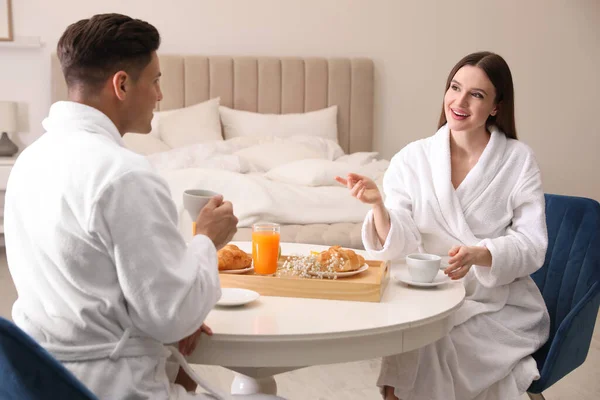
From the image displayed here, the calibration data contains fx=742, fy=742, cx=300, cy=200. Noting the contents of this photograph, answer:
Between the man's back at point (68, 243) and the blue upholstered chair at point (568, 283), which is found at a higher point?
the man's back at point (68, 243)

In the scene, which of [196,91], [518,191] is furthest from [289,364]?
[196,91]

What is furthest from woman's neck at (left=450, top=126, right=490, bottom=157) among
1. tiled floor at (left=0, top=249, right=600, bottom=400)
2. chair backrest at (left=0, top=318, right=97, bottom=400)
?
chair backrest at (left=0, top=318, right=97, bottom=400)

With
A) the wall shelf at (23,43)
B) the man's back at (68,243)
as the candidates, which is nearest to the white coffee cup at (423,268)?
the man's back at (68,243)

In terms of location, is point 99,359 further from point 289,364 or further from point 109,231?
point 289,364


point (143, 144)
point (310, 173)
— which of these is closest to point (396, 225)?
point (310, 173)

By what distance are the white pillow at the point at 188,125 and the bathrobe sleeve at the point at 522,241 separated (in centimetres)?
289

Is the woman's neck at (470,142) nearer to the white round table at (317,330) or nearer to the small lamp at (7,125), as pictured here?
the white round table at (317,330)

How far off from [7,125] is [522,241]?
12.2 ft

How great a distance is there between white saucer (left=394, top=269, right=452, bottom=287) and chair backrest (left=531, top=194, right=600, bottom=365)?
1.43 feet

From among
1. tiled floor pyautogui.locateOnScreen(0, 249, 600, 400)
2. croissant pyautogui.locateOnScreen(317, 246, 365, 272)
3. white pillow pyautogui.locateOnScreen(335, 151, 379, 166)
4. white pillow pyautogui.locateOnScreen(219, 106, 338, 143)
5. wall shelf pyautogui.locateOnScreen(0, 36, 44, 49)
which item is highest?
wall shelf pyautogui.locateOnScreen(0, 36, 44, 49)

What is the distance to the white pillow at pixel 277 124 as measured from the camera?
16.2ft

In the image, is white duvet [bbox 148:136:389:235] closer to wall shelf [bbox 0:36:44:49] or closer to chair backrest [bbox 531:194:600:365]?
chair backrest [bbox 531:194:600:365]

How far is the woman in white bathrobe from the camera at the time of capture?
1912mm

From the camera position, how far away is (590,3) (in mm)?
5664
